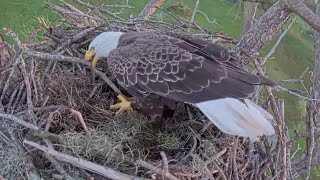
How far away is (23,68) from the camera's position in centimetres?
273

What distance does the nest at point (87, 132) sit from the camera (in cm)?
244

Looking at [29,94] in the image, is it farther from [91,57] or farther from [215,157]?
[215,157]

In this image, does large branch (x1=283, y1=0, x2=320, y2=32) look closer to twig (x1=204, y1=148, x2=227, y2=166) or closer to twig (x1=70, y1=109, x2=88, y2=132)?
twig (x1=204, y1=148, x2=227, y2=166)

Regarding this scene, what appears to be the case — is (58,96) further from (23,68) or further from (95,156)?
(95,156)

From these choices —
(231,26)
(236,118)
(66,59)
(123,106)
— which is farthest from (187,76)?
(231,26)

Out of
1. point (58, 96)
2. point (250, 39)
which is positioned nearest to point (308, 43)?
point (250, 39)

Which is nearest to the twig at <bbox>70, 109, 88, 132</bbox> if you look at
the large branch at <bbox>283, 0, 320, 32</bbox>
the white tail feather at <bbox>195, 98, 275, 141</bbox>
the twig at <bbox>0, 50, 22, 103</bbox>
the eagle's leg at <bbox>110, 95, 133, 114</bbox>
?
the eagle's leg at <bbox>110, 95, 133, 114</bbox>

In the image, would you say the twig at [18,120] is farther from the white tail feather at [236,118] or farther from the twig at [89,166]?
the white tail feather at [236,118]

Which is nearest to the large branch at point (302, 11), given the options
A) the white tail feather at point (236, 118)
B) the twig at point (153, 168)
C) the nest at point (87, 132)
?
the nest at point (87, 132)

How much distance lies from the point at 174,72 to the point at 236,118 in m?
0.39

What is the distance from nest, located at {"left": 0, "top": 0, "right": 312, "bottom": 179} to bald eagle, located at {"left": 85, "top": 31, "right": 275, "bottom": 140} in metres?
0.15

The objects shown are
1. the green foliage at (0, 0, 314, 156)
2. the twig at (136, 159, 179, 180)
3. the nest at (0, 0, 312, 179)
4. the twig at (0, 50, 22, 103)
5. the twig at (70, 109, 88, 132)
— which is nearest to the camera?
the twig at (136, 159, 179, 180)

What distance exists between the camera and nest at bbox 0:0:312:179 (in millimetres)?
2436

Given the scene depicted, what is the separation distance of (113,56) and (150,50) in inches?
9.1
